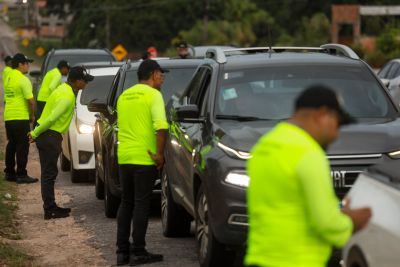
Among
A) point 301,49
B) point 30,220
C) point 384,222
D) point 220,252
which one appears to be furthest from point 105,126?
point 384,222

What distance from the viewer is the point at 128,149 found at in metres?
9.74

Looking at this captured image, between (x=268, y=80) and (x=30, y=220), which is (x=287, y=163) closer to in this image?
(x=268, y=80)

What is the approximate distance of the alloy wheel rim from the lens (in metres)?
9.06

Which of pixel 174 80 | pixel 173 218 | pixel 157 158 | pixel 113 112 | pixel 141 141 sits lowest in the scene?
pixel 173 218

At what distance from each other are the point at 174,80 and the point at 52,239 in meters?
2.70

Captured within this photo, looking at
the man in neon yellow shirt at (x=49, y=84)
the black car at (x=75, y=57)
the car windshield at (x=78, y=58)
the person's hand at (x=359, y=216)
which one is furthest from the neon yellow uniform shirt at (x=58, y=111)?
the car windshield at (x=78, y=58)

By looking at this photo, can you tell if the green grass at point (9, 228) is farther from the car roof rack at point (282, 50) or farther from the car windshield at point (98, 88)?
the car roof rack at point (282, 50)

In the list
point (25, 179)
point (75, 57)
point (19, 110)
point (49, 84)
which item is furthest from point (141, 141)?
point (75, 57)

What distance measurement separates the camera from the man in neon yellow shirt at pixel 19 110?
55.0 ft

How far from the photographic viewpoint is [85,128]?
16.5 meters

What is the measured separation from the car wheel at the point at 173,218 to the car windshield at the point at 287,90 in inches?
56.5

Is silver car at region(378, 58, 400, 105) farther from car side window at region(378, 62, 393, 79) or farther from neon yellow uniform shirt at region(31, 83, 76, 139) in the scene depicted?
neon yellow uniform shirt at region(31, 83, 76, 139)

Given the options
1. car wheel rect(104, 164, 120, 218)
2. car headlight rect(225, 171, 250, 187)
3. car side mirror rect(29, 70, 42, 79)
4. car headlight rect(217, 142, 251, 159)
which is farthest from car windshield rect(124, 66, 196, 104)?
car side mirror rect(29, 70, 42, 79)

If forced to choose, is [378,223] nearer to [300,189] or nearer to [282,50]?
[300,189]
